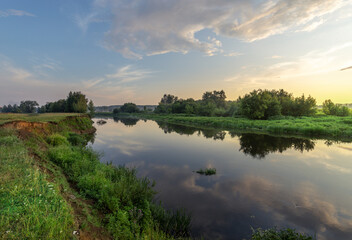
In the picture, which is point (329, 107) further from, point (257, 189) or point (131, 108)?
point (131, 108)

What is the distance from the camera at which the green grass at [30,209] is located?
4.05 meters

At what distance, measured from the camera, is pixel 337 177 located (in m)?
13.8

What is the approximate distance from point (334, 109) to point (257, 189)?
8157 centimetres

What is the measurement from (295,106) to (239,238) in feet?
240

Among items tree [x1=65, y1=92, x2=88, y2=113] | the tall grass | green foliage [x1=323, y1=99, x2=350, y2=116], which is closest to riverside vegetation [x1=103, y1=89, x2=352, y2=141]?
green foliage [x1=323, y1=99, x2=350, y2=116]

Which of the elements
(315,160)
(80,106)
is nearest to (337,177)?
(315,160)

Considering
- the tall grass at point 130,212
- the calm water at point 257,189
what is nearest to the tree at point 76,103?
the calm water at point 257,189

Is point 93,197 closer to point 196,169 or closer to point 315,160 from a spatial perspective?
point 196,169

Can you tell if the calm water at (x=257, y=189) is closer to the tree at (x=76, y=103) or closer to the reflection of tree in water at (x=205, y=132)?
the reflection of tree in water at (x=205, y=132)

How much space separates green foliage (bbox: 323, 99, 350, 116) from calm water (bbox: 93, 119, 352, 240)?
200 ft

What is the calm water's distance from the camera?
813 centimetres

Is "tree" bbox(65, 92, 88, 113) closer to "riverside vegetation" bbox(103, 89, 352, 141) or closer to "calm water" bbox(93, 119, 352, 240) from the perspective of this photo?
"riverside vegetation" bbox(103, 89, 352, 141)

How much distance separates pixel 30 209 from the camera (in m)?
Answer: 4.72

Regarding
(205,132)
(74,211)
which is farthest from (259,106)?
(74,211)
